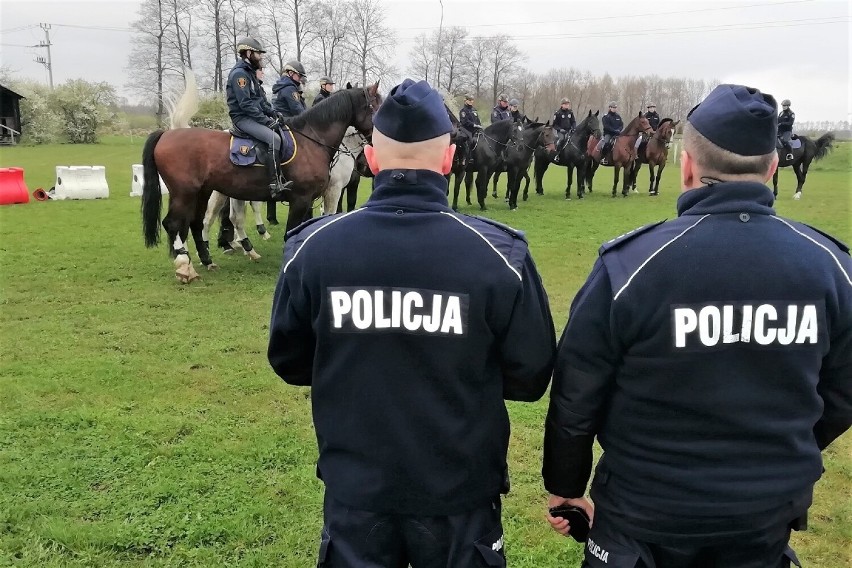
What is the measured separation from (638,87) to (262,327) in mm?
61728

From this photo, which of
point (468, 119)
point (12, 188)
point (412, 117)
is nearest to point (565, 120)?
point (468, 119)

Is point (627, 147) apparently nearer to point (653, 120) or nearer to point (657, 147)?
point (657, 147)

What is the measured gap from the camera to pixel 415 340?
5.78ft

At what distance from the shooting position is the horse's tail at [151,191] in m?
7.84

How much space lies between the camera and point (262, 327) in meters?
6.52

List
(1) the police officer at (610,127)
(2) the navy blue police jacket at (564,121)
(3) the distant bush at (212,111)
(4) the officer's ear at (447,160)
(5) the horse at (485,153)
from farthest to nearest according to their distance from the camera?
(3) the distant bush at (212,111), (2) the navy blue police jacket at (564,121), (1) the police officer at (610,127), (5) the horse at (485,153), (4) the officer's ear at (447,160)

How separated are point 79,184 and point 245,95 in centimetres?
1089

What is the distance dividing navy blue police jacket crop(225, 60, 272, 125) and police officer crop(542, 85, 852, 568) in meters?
6.69

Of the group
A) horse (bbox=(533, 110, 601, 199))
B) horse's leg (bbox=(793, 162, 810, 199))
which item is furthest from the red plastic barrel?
horse's leg (bbox=(793, 162, 810, 199))

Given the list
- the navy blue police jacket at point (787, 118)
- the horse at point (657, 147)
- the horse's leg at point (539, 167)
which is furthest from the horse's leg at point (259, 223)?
the navy blue police jacket at point (787, 118)

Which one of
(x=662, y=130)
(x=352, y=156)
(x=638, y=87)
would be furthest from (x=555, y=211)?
(x=638, y=87)

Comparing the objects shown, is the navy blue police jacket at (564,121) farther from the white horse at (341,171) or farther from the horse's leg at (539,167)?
the white horse at (341,171)

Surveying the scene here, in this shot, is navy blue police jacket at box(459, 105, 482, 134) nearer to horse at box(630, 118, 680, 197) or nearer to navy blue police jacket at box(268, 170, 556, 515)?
horse at box(630, 118, 680, 197)

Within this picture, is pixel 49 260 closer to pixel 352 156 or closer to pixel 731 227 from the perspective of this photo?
pixel 352 156
